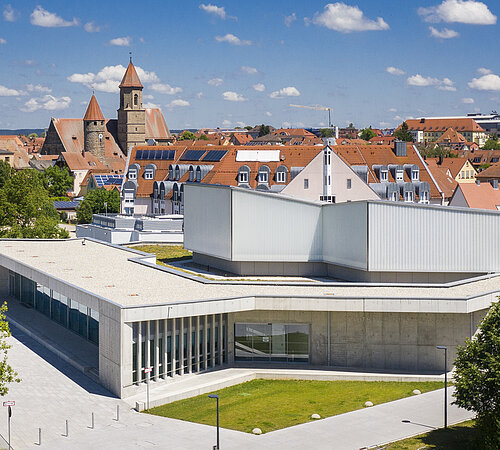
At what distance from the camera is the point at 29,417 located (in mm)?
38375

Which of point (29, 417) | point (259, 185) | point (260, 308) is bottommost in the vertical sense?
point (29, 417)

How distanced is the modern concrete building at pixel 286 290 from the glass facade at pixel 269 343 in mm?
54

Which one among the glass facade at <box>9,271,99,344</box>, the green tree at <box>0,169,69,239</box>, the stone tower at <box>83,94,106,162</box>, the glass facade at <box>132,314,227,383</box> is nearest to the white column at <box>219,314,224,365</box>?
the glass facade at <box>132,314,227,383</box>

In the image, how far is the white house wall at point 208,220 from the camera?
54.6 metres

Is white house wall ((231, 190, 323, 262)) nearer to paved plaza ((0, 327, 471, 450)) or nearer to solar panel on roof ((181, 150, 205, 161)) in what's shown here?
paved plaza ((0, 327, 471, 450))

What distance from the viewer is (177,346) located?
144 feet

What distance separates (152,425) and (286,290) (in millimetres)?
13084

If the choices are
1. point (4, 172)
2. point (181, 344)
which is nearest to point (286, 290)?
point (181, 344)

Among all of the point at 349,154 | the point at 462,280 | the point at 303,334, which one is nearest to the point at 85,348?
the point at 303,334

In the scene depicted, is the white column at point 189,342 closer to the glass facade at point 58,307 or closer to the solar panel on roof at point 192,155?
the glass facade at point 58,307

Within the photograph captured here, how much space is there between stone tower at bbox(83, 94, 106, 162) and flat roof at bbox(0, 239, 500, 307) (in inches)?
4627

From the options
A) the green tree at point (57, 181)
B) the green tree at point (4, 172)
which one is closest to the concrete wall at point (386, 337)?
the green tree at point (4, 172)

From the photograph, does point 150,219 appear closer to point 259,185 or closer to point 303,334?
point 259,185

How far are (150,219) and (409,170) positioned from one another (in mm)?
32502
